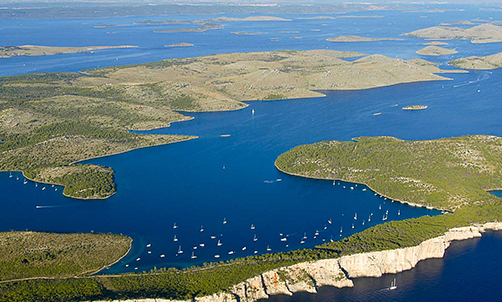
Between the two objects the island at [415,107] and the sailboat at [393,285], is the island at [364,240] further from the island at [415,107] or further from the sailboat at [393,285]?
the island at [415,107]

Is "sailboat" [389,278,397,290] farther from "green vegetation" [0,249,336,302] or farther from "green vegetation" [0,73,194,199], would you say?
"green vegetation" [0,73,194,199]

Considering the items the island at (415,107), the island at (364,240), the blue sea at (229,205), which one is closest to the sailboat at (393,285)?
the blue sea at (229,205)

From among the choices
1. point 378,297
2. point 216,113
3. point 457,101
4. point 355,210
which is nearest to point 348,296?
point 378,297

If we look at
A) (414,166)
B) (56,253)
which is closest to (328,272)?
(56,253)

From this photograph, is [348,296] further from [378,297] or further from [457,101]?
[457,101]

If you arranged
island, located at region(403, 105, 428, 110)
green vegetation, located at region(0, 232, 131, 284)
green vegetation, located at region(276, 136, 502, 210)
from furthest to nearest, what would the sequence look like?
island, located at region(403, 105, 428, 110) → green vegetation, located at region(276, 136, 502, 210) → green vegetation, located at region(0, 232, 131, 284)

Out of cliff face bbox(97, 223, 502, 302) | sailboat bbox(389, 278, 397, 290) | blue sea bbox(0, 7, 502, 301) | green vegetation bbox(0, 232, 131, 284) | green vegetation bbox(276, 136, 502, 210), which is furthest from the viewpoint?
green vegetation bbox(276, 136, 502, 210)

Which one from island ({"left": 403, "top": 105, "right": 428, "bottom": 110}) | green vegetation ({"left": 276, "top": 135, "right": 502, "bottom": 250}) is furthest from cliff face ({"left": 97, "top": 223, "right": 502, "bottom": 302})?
island ({"left": 403, "top": 105, "right": 428, "bottom": 110})
